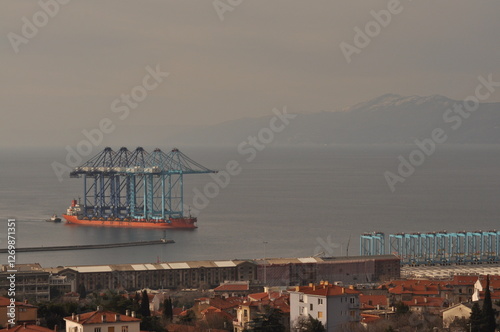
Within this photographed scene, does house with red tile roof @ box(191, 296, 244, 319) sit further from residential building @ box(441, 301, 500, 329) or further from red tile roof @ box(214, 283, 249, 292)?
red tile roof @ box(214, 283, 249, 292)

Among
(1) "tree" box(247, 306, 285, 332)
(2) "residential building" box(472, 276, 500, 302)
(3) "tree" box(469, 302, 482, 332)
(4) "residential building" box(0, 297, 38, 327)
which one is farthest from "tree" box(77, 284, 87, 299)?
(3) "tree" box(469, 302, 482, 332)

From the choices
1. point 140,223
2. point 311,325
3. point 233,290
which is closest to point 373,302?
point 311,325

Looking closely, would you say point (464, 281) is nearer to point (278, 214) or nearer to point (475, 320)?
point (475, 320)

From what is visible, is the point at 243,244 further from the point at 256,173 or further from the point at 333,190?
the point at 256,173

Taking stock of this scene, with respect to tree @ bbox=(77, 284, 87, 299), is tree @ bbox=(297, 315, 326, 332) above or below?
below

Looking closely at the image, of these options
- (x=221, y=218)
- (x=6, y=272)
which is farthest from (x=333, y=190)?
(x=6, y=272)

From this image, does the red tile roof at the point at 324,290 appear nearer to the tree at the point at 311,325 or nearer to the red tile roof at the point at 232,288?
the tree at the point at 311,325
